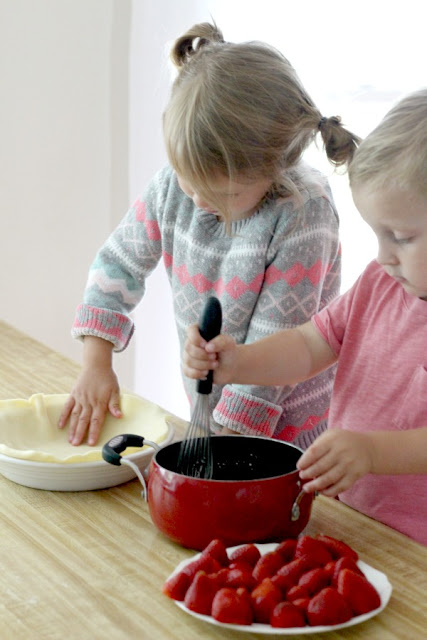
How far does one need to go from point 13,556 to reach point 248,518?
220 mm

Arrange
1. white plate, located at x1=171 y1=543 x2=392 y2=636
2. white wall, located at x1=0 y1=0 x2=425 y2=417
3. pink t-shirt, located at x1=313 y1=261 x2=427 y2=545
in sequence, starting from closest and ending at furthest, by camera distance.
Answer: white plate, located at x1=171 y1=543 x2=392 y2=636 < pink t-shirt, located at x1=313 y1=261 x2=427 y2=545 < white wall, located at x1=0 y1=0 x2=425 y2=417

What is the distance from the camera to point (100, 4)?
8.30 feet

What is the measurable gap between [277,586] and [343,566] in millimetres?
59

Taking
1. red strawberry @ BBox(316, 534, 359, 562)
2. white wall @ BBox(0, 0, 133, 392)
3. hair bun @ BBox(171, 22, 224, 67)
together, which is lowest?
white wall @ BBox(0, 0, 133, 392)

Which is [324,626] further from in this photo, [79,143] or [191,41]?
[79,143]

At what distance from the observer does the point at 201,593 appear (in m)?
0.71

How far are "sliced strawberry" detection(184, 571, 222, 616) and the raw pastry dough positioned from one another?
0.36m

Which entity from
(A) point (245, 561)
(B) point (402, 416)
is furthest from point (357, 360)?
(A) point (245, 561)

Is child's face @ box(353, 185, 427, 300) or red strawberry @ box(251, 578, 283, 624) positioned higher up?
child's face @ box(353, 185, 427, 300)

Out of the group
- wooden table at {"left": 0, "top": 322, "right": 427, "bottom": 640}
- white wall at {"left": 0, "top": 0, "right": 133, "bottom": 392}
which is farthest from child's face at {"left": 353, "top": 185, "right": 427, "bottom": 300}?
white wall at {"left": 0, "top": 0, "right": 133, "bottom": 392}

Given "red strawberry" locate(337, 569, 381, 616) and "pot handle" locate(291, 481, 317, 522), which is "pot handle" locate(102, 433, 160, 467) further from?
"red strawberry" locate(337, 569, 381, 616)

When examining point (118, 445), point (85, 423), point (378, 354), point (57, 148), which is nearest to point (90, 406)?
point (85, 423)

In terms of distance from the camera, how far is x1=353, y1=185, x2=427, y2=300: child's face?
0.87 metres

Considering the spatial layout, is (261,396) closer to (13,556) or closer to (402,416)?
(402,416)
